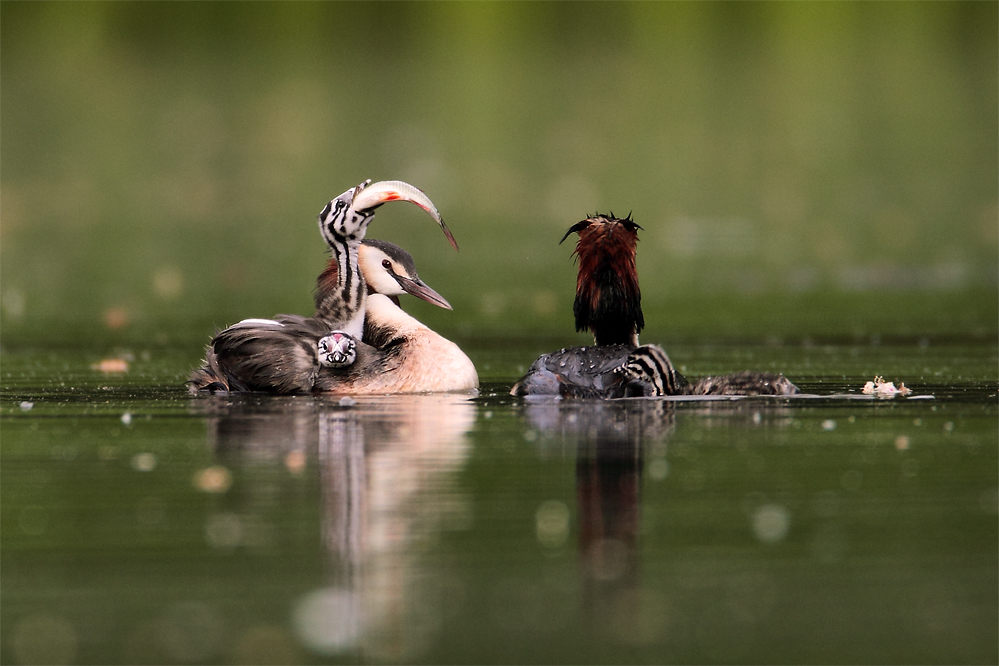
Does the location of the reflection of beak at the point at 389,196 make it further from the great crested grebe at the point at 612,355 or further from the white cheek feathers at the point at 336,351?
the great crested grebe at the point at 612,355

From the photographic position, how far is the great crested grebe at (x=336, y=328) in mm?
9289

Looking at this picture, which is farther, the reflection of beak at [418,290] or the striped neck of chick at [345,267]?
the reflection of beak at [418,290]

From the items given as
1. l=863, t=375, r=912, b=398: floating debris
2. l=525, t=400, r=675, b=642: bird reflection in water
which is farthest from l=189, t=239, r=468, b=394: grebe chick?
l=863, t=375, r=912, b=398: floating debris

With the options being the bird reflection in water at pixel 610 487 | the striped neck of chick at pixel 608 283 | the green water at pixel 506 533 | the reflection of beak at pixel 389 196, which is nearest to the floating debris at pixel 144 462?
the green water at pixel 506 533

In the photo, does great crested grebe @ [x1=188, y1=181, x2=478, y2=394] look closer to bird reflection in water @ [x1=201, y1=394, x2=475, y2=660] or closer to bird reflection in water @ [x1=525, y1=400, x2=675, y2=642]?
bird reflection in water @ [x1=201, y1=394, x2=475, y2=660]

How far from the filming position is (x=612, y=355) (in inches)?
343

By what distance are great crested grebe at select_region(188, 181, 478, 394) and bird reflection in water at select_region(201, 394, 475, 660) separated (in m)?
0.41

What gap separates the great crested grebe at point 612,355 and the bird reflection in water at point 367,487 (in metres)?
0.57

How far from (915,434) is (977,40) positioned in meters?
28.2

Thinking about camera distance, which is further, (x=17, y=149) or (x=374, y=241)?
(x=17, y=149)

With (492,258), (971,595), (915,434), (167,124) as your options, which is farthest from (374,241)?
(167,124)

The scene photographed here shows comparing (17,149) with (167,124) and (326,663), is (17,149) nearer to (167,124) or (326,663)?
(167,124)

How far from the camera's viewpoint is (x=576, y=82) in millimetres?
29469

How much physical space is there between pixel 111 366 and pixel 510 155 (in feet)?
49.8
